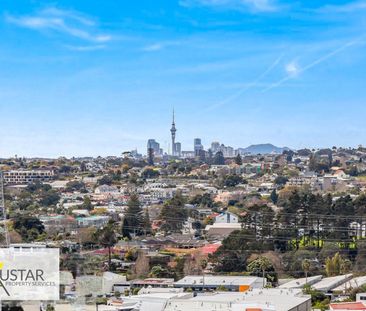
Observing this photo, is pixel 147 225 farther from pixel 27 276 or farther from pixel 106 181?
pixel 106 181

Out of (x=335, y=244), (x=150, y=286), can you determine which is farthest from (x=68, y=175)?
(x=150, y=286)

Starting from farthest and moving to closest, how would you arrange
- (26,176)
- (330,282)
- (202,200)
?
(26,176), (202,200), (330,282)

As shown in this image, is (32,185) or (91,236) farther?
(32,185)

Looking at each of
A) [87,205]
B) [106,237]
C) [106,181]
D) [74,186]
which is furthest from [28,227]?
[106,181]

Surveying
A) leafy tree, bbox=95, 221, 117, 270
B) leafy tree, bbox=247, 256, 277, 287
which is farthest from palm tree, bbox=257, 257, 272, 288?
leafy tree, bbox=95, 221, 117, 270

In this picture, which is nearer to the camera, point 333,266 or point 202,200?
point 333,266

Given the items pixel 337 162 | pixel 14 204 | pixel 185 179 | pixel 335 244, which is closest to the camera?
pixel 335 244

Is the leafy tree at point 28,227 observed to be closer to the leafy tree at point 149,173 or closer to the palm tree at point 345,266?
the palm tree at point 345,266

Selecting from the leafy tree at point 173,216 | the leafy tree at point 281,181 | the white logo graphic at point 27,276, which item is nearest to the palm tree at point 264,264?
the white logo graphic at point 27,276

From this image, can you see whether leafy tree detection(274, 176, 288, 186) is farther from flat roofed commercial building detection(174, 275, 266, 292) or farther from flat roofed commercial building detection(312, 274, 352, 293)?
flat roofed commercial building detection(174, 275, 266, 292)

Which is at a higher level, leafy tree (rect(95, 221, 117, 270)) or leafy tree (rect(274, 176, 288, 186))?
leafy tree (rect(274, 176, 288, 186))

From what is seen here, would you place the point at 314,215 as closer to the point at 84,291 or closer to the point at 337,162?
the point at 84,291
